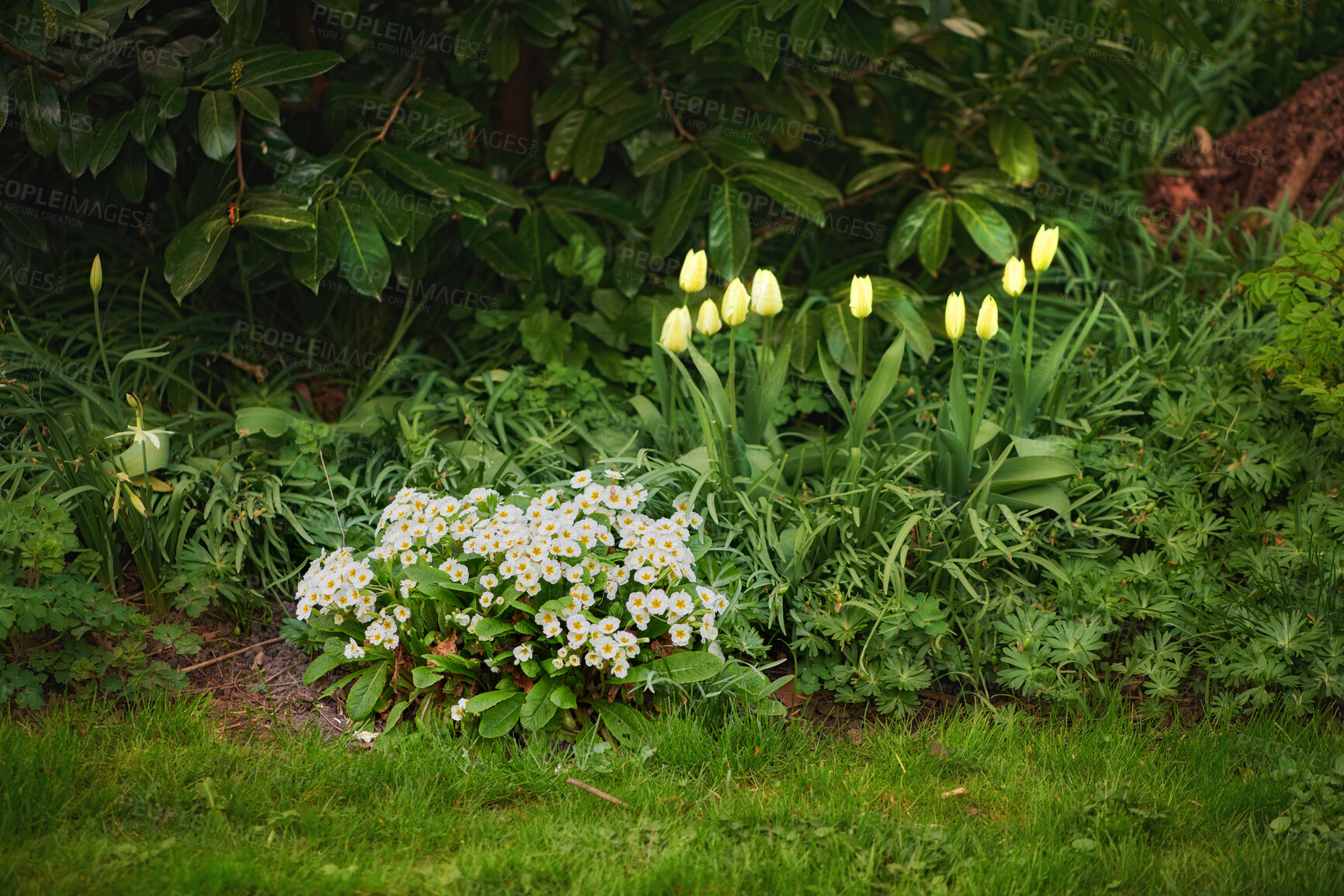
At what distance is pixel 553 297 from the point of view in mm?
3855

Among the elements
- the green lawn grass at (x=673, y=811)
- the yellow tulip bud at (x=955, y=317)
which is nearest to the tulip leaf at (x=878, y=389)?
the yellow tulip bud at (x=955, y=317)

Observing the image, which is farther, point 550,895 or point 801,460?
point 801,460

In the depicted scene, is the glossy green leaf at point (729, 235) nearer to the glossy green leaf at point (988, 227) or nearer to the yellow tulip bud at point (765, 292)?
the yellow tulip bud at point (765, 292)

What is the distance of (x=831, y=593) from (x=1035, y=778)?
66cm

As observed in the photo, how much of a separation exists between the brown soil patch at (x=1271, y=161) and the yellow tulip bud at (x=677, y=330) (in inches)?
108

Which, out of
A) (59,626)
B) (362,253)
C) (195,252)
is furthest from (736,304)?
(59,626)

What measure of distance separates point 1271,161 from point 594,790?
13.7ft

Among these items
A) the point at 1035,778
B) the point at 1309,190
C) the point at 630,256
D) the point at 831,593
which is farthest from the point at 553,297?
the point at 1309,190

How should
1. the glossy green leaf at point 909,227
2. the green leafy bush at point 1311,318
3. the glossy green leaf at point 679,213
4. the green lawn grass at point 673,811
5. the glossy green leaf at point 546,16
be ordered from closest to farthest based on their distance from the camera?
the green lawn grass at point 673,811
the green leafy bush at point 1311,318
the glossy green leaf at point 546,16
the glossy green leaf at point 679,213
the glossy green leaf at point 909,227

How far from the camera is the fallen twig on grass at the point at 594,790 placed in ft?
7.39

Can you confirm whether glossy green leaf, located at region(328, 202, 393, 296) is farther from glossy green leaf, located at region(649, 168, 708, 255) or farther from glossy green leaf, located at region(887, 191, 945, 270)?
glossy green leaf, located at region(887, 191, 945, 270)

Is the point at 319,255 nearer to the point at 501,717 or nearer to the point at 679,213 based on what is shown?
the point at 679,213

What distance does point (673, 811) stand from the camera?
2.25m

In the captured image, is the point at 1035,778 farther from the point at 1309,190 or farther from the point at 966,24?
the point at 1309,190
